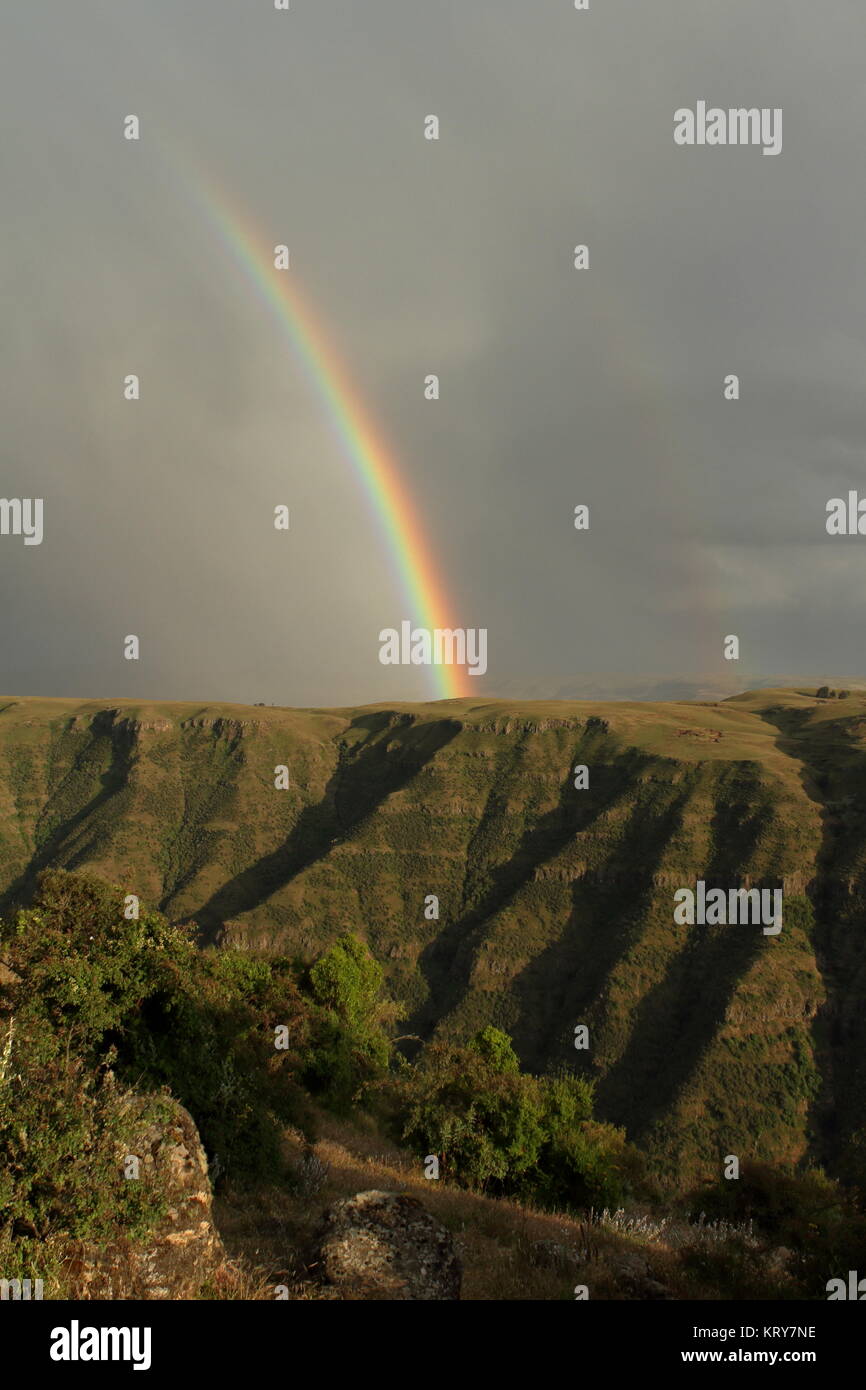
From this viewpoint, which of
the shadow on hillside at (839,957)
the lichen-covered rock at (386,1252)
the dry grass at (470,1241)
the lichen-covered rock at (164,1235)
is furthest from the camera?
the shadow on hillside at (839,957)

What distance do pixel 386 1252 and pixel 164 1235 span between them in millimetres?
4164

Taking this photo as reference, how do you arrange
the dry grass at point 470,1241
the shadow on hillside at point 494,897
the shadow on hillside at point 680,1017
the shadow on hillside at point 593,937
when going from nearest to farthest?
the dry grass at point 470,1241 → the shadow on hillside at point 680,1017 → the shadow on hillside at point 593,937 → the shadow on hillside at point 494,897

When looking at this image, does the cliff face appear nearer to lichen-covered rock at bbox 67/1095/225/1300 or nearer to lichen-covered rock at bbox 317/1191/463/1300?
lichen-covered rock at bbox 67/1095/225/1300

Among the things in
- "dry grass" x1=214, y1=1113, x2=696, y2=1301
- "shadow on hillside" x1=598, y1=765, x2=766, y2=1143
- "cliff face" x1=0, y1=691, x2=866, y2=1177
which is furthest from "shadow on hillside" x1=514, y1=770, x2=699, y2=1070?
"dry grass" x1=214, y1=1113, x2=696, y2=1301

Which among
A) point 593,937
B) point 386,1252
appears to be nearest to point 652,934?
point 593,937

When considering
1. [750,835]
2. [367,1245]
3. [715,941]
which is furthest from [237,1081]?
[750,835]

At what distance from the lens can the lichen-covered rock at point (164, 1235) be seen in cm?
1309

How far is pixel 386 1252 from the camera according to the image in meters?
13.9

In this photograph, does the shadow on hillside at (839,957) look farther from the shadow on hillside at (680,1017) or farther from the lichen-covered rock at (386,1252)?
the lichen-covered rock at (386,1252)

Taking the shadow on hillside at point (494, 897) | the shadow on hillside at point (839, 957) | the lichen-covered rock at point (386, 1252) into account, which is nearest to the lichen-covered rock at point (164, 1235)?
the lichen-covered rock at point (386, 1252)

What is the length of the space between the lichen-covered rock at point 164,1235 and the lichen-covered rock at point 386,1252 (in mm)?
2316

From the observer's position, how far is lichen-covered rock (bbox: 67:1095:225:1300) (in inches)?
515

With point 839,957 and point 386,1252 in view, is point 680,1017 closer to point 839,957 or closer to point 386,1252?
point 839,957

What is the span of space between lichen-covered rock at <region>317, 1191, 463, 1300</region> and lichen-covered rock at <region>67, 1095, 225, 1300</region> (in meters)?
2.32
